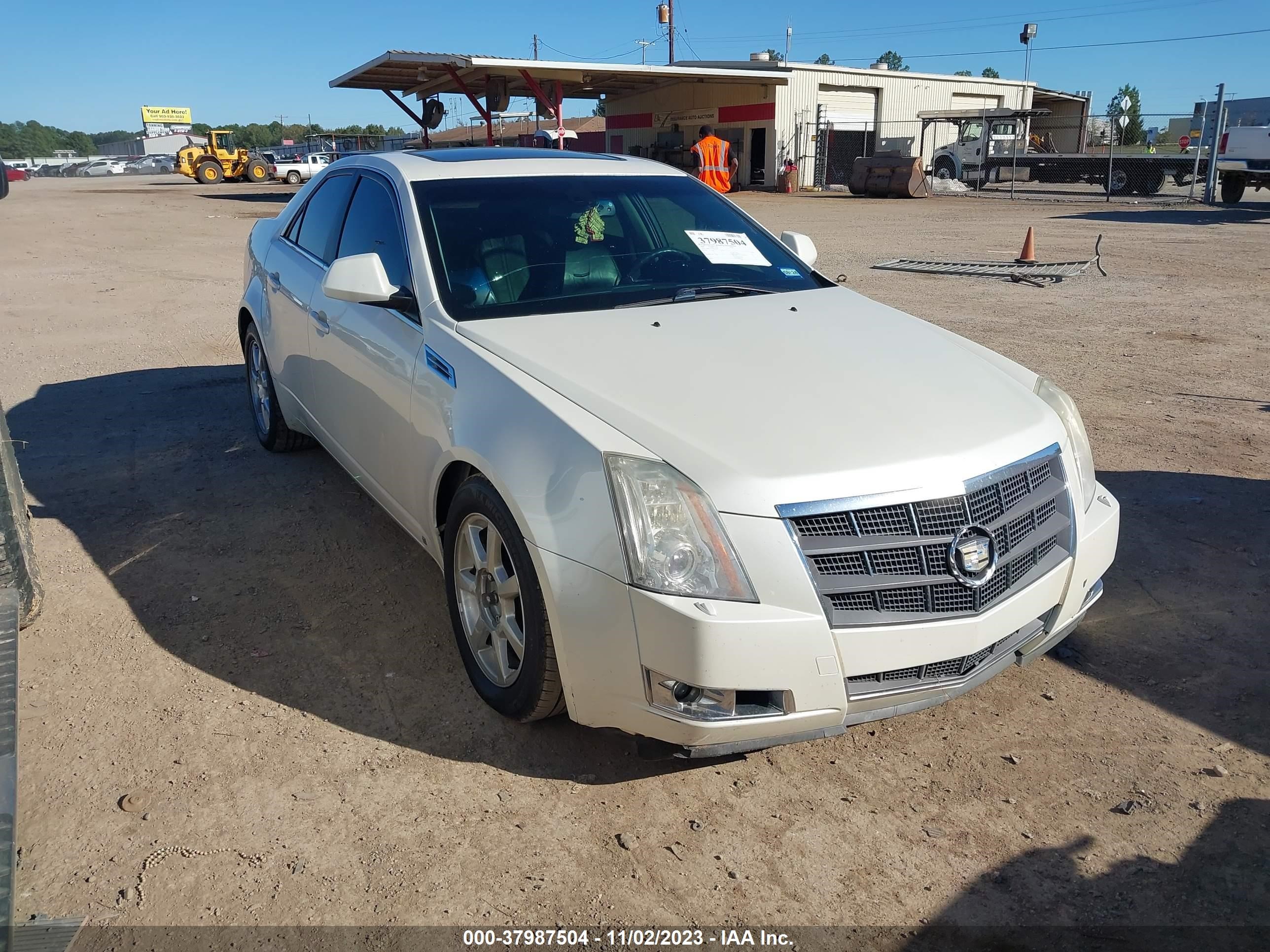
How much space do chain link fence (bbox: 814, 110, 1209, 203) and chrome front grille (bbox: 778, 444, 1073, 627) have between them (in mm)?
26646

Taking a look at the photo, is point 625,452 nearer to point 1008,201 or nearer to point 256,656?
point 256,656

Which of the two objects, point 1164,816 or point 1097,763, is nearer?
point 1164,816

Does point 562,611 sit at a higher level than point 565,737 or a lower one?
higher

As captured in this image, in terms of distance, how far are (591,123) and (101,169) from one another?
3696cm

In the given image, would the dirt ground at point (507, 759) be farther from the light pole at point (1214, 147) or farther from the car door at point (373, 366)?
the light pole at point (1214, 147)

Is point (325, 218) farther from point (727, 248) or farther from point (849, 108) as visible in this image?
point (849, 108)

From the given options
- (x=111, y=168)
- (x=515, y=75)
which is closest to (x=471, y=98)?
(x=515, y=75)

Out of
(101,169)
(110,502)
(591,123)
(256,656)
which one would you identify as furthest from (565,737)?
(101,169)

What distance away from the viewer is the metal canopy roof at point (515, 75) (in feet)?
95.5

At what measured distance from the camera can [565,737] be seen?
122 inches

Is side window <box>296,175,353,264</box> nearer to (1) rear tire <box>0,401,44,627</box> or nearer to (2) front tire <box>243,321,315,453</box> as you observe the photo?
(2) front tire <box>243,321,315,453</box>

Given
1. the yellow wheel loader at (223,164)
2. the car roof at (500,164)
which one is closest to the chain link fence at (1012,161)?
the car roof at (500,164)

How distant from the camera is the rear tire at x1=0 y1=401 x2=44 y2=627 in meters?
3.63

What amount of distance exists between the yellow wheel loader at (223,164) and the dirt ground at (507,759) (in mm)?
46828
